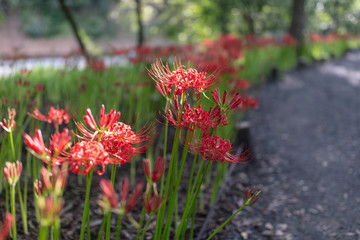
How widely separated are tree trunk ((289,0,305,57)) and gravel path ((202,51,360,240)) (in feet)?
8.75

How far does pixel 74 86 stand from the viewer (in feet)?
11.3

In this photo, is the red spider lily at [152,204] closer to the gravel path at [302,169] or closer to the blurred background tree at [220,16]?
the gravel path at [302,169]

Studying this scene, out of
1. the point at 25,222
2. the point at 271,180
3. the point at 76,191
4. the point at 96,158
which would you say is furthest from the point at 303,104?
the point at 96,158

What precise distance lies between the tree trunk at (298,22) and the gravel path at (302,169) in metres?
2.67

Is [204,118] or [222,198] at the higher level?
[204,118]

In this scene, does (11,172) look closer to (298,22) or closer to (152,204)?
(152,204)

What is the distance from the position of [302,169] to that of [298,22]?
6192 mm

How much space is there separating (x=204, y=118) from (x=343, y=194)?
2.05m

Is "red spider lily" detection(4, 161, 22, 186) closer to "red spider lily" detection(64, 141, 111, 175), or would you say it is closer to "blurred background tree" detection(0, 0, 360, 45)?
"red spider lily" detection(64, 141, 111, 175)

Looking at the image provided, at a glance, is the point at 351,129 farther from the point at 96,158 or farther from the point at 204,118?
the point at 96,158

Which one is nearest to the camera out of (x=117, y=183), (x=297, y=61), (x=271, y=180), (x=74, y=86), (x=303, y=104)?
(x=117, y=183)

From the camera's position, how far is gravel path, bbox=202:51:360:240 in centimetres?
219

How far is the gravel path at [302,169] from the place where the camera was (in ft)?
7.17

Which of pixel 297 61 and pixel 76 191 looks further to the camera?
pixel 297 61
